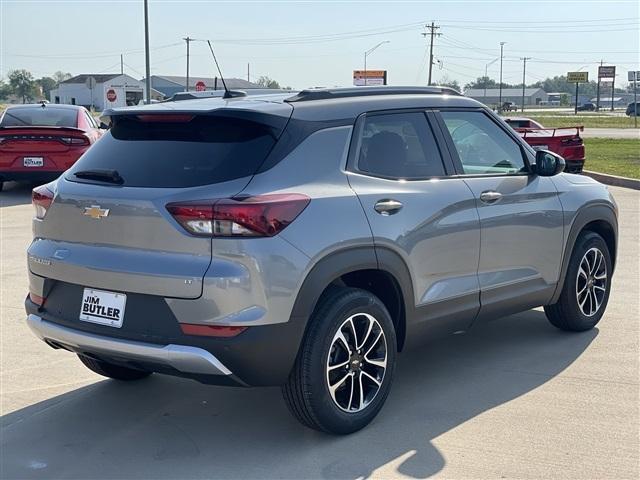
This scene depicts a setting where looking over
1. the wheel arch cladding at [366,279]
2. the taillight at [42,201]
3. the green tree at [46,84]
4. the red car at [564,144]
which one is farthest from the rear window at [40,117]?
the green tree at [46,84]

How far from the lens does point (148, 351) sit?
3.69 metres

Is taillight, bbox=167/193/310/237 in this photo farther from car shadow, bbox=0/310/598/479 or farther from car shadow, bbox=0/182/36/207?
car shadow, bbox=0/182/36/207

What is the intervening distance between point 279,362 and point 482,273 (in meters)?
1.68

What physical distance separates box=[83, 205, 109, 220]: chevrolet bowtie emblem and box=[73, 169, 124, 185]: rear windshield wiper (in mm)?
164

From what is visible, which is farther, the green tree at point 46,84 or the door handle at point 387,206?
the green tree at point 46,84

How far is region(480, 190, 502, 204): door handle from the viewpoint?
16.0 ft

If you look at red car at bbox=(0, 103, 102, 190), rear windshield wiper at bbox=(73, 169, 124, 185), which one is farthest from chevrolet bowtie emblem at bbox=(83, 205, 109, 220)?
red car at bbox=(0, 103, 102, 190)

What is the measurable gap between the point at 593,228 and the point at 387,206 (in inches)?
100

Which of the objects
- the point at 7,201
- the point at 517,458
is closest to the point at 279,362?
the point at 517,458

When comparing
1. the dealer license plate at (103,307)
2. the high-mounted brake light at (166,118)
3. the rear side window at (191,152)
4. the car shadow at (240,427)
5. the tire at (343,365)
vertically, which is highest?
the high-mounted brake light at (166,118)

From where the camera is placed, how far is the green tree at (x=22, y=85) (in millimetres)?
126738

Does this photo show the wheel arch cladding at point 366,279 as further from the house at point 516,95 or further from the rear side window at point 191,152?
the house at point 516,95

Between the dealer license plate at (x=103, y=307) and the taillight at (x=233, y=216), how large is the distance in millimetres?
517

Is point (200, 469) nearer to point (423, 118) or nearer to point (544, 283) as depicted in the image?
point (423, 118)
